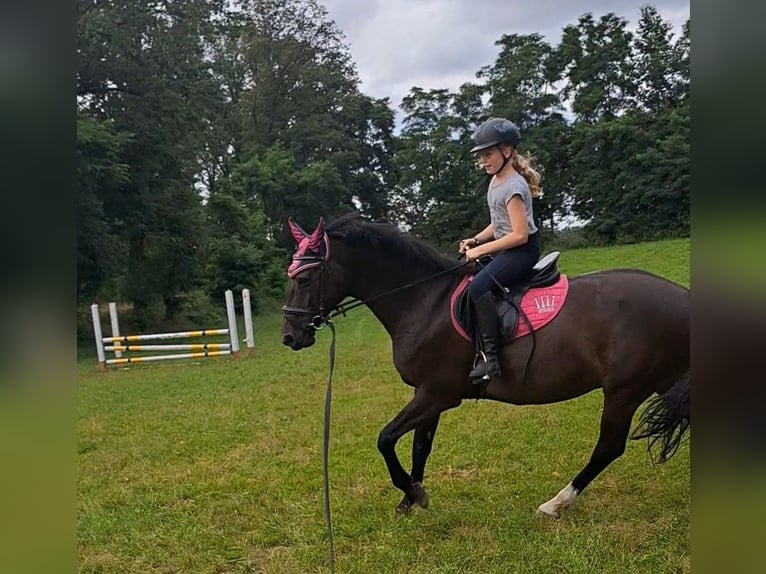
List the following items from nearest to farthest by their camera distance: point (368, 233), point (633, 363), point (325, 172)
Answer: point (633, 363), point (368, 233), point (325, 172)

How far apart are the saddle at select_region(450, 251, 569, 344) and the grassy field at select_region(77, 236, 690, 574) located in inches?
51.5

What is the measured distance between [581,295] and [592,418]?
3.08 metres

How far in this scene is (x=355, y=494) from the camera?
4.42m

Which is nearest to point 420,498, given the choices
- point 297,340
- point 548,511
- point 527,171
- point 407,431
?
point 407,431

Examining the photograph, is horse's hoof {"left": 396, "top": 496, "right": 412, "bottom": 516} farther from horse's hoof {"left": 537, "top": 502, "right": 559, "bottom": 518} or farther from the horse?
horse's hoof {"left": 537, "top": 502, "right": 559, "bottom": 518}

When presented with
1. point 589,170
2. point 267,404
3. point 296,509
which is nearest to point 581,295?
point 296,509

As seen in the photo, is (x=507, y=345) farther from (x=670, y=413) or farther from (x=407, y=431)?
(x=670, y=413)

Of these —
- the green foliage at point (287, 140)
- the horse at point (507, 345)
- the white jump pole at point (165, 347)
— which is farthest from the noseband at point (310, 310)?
the white jump pole at point (165, 347)

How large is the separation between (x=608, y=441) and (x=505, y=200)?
1.73 m

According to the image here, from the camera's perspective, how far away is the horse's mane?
383cm

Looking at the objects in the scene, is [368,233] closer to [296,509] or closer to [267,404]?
[296,509]
